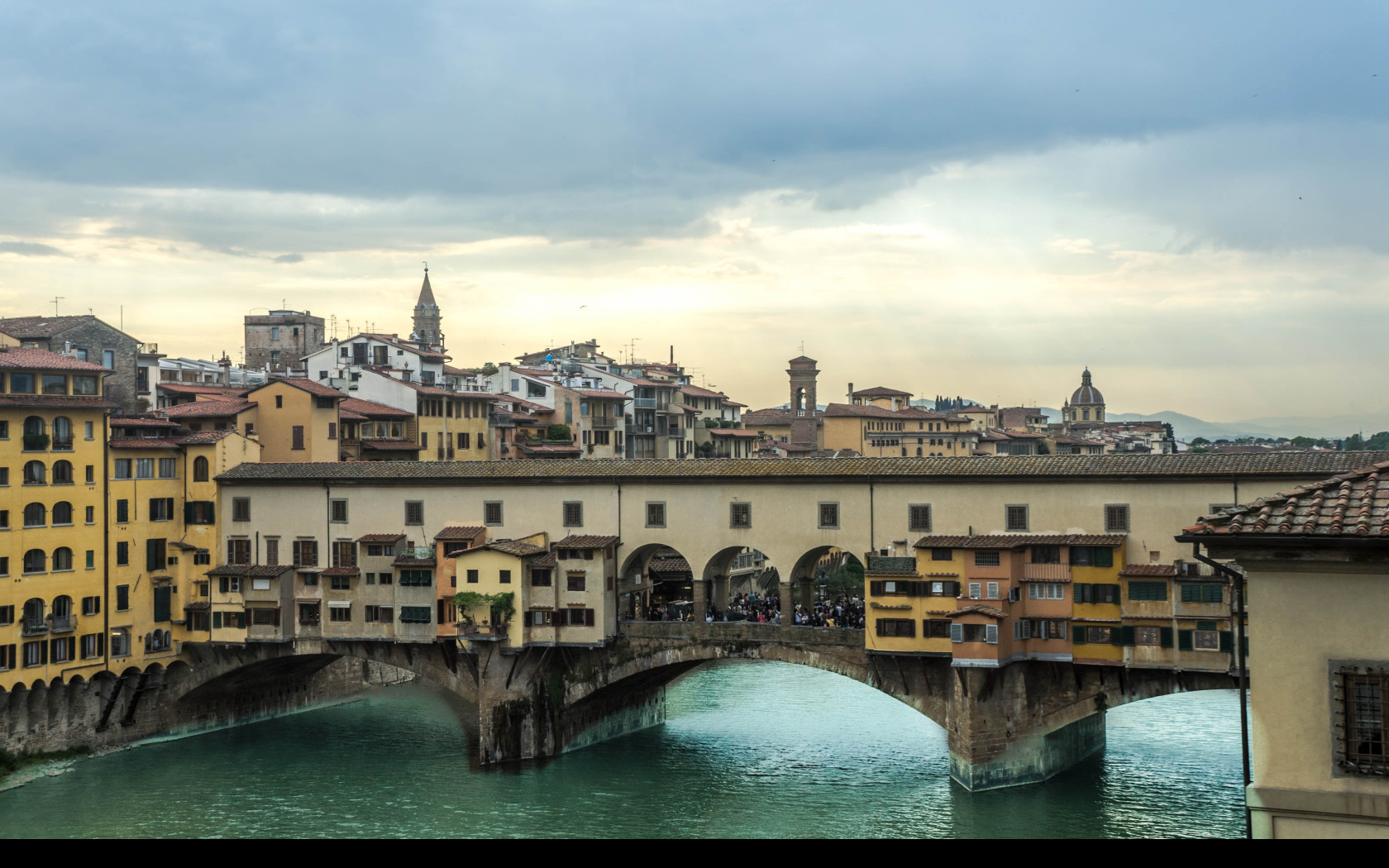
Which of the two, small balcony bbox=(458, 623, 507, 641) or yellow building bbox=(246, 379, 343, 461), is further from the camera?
yellow building bbox=(246, 379, 343, 461)

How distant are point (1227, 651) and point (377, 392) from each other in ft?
115

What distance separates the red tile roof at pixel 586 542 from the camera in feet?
112

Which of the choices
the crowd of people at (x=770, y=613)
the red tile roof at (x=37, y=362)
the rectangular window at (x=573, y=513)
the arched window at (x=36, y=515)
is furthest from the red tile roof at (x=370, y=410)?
the rectangular window at (x=573, y=513)

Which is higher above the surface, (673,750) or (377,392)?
(377,392)

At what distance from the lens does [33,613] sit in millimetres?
34594

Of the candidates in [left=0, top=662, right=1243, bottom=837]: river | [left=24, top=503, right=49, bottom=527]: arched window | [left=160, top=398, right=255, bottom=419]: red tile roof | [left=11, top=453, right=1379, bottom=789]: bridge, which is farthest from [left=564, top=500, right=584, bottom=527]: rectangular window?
[left=24, top=503, right=49, bottom=527]: arched window

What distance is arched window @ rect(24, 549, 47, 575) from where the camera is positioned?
34625mm

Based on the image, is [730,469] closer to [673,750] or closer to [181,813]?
[673,750]

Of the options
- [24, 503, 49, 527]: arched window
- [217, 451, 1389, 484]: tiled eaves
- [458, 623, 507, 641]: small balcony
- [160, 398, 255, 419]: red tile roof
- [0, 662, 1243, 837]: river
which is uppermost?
[160, 398, 255, 419]: red tile roof

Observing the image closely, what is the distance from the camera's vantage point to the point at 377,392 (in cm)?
5322

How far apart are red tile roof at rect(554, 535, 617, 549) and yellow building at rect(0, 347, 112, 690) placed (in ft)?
43.0

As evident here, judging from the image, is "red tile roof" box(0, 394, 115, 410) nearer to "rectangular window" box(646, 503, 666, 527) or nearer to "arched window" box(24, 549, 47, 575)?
"arched window" box(24, 549, 47, 575)
